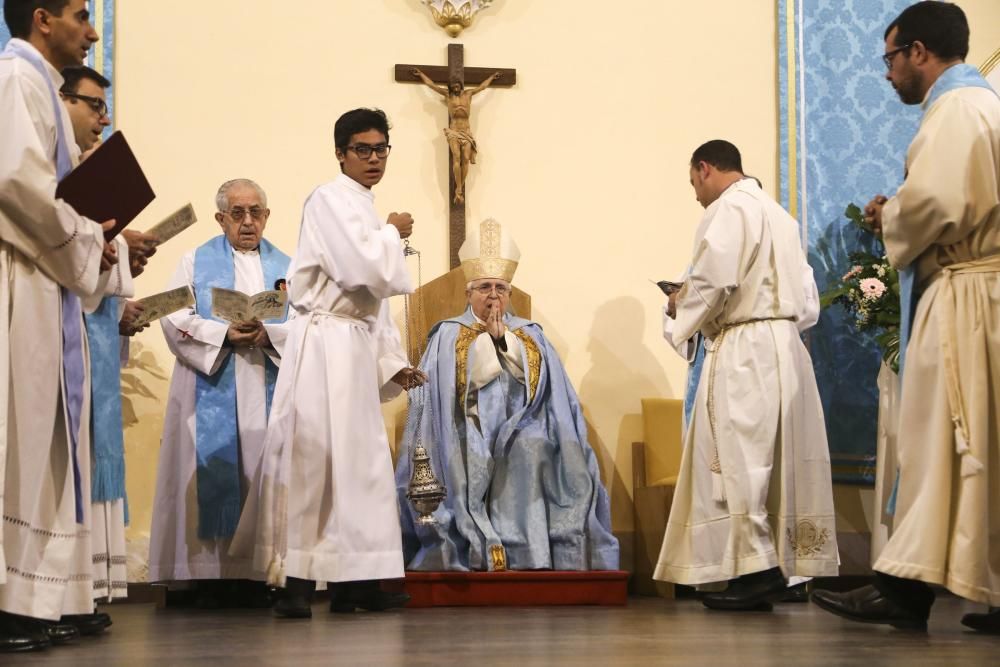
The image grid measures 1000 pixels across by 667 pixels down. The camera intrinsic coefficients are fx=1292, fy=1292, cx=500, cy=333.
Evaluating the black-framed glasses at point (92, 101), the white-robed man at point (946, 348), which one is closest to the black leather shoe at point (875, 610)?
the white-robed man at point (946, 348)

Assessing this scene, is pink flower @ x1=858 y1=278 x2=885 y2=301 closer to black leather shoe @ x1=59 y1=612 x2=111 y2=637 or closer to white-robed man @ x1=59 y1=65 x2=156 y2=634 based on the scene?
white-robed man @ x1=59 y1=65 x2=156 y2=634

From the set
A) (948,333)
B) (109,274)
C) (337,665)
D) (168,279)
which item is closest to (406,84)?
(168,279)

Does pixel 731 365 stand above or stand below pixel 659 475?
above

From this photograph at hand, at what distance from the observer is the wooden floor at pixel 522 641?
11.6 feet

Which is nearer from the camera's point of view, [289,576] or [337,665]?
[337,665]

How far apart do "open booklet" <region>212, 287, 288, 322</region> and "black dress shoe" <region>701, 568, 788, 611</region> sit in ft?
7.79

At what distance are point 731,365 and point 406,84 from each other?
10.4 ft

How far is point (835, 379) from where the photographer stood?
796cm

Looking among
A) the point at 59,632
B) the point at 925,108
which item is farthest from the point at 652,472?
the point at 59,632

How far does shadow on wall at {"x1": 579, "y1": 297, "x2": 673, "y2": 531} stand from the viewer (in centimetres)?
784

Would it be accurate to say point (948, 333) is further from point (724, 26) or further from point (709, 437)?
point (724, 26)

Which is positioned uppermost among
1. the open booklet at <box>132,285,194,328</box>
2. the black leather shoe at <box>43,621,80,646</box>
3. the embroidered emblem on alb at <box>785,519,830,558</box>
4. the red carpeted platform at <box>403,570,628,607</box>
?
the open booklet at <box>132,285,194,328</box>

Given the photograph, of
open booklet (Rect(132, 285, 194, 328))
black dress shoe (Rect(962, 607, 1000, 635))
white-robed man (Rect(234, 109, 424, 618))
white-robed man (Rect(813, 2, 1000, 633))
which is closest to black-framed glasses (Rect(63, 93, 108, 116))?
open booklet (Rect(132, 285, 194, 328))

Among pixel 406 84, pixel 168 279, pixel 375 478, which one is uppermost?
pixel 406 84
